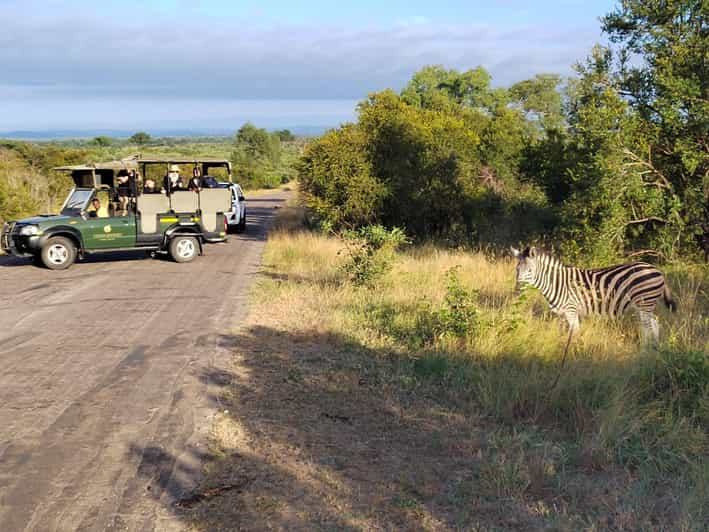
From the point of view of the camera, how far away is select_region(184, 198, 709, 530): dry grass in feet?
15.2

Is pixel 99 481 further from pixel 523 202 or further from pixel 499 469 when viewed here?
pixel 523 202

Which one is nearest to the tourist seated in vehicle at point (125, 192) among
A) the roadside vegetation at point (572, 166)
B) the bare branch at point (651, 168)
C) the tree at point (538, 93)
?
the roadside vegetation at point (572, 166)

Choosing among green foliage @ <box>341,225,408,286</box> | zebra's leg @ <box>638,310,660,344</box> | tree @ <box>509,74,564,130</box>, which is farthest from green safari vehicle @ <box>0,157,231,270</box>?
tree @ <box>509,74,564,130</box>

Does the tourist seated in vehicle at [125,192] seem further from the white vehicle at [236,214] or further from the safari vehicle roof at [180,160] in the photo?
the white vehicle at [236,214]

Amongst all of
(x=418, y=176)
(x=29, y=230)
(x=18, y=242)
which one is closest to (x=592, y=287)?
(x=418, y=176)

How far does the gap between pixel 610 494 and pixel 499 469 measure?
31.2 inches

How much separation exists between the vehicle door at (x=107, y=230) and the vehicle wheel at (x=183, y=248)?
3.23 ft

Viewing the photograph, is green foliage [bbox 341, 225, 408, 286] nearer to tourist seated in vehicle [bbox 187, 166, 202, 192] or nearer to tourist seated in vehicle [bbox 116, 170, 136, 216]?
tourist seated in vehicle [bbox 187, 166, 202, 192]

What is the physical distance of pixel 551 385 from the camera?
675 centimetres

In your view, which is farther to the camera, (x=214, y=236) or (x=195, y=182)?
(x=195, y=182)

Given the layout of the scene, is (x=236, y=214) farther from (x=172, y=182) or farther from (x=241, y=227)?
(x=172, y=182)

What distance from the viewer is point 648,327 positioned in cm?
866

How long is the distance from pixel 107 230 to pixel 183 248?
1.90 m

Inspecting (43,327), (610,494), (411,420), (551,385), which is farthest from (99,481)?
(43,327)
